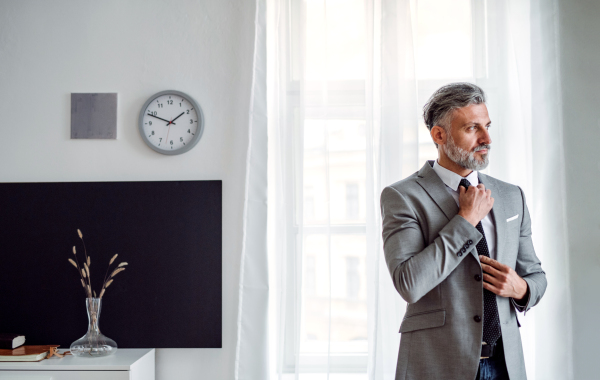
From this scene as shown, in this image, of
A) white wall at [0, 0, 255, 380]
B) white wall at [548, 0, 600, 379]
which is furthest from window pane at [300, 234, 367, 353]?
white wall at [548, 0, 600, 379]

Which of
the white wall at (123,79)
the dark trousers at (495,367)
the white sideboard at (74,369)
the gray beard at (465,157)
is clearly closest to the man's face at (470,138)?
the gray beard at (465,157)

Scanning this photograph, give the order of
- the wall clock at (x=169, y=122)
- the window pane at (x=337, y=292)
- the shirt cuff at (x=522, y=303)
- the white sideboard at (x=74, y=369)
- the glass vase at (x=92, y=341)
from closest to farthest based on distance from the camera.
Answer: the shirt cuff at (x=522, y=303), the white sideboard at (x=74, y=369), the glass vase at (x=92, y=341), the window pane at (x=337, y=292), the wall clock at (x=169, y=122)

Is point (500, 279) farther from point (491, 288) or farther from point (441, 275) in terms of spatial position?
point (441, 275)

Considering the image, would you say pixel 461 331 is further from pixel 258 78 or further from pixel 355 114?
pixel 258 78

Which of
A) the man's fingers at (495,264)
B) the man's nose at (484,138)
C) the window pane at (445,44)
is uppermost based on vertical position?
the window pane at (445,44)

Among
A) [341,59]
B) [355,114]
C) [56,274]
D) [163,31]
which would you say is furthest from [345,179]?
[56,274]

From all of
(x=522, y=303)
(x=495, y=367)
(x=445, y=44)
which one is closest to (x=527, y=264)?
(x=522, y=303)

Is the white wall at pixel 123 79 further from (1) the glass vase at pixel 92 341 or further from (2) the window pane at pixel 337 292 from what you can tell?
(1) the glass vase at pixel 92 341

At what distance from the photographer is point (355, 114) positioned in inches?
87.3

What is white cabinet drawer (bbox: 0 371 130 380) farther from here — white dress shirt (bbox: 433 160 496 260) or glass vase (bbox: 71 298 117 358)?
white dress shirt (bbox: 433 160 496 260)

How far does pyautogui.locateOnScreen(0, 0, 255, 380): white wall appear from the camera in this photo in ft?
7.47

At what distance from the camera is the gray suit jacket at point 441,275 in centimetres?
127

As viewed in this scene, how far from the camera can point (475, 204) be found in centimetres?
131

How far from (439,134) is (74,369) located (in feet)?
6.21
